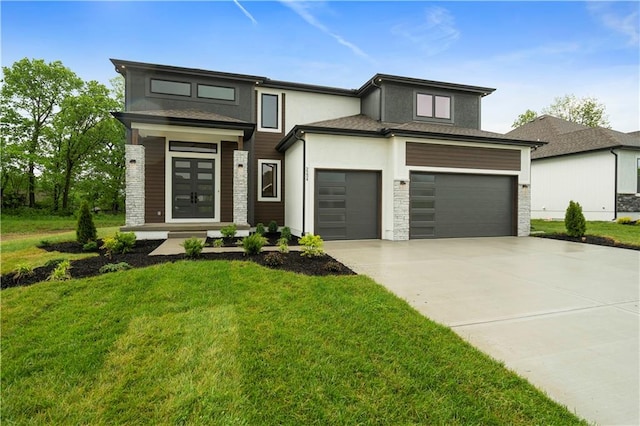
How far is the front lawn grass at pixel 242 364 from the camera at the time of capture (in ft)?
6.70

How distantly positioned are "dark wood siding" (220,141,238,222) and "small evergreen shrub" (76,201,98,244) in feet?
13.6

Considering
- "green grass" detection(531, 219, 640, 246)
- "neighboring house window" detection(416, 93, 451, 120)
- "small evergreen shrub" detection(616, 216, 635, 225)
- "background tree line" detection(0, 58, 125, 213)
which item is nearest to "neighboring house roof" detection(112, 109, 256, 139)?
"neighboring house window" detection(416, 93, 451, 120)

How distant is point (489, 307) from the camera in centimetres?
400

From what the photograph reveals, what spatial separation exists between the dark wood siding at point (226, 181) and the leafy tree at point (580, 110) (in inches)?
1334

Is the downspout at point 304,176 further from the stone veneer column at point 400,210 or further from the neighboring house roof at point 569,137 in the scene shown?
the neighboring house roof at point 569,137

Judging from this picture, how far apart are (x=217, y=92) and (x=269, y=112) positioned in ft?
7.10

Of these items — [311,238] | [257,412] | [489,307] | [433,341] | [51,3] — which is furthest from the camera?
[311,238]

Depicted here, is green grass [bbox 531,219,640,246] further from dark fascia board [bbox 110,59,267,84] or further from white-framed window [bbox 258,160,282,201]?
dark fascia board [bbox 110,59,267,84]

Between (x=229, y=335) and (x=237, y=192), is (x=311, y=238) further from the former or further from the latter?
(x=237, y=192)

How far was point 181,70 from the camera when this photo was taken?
11.2 m

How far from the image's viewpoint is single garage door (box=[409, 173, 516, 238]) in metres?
10.8

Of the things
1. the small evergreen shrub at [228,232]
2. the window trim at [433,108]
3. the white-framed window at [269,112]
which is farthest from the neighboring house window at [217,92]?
the window trim at [433,108]

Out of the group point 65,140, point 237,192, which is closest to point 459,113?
point 237,192

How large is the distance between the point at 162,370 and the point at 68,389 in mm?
643
